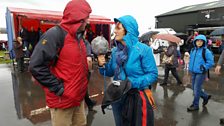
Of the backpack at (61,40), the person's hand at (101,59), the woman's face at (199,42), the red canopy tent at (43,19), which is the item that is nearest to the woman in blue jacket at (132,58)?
the person's hand at (101,59)

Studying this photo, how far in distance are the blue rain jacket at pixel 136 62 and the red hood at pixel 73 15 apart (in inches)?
19.1

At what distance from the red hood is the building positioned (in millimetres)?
20994

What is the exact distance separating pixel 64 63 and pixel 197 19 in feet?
84.4

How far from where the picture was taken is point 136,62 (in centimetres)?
241

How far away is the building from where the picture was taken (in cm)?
2193

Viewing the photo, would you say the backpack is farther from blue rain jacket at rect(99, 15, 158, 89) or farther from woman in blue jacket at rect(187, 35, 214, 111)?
woman in blue jacket at rect(187, 35, 214, 111)

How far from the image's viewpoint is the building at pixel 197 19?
21934mm

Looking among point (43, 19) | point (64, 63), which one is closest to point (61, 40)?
point (64, 63)

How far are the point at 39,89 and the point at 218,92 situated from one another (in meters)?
5.90

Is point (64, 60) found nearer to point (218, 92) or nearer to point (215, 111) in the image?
point (215, 111)

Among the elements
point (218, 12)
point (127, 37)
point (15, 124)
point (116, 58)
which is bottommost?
point (15, 124)

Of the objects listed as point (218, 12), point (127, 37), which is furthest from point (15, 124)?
point (218, 12)

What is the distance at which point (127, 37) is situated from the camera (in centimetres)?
244

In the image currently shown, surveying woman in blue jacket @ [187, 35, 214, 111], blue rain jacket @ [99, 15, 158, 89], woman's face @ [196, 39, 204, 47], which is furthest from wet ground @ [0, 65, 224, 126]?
woman's face @ [196, 39, 204, 47]
